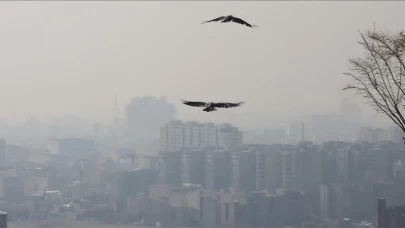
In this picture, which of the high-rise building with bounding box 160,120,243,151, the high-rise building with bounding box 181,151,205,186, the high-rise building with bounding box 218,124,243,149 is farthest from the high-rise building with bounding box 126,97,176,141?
the high-rise building with bounding box 181,151,205,186

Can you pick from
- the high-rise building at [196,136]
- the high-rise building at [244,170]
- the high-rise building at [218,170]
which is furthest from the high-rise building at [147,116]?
the high-rise building at [244,170]

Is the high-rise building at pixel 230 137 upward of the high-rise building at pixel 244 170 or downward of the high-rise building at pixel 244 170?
upward

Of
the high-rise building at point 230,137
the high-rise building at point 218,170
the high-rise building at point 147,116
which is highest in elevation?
the high-rise building at point 147,116

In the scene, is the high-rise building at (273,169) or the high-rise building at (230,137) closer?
the high-rise building at (273,169)

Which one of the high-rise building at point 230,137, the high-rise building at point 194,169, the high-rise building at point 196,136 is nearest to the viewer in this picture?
the high-rise building at point 194,169

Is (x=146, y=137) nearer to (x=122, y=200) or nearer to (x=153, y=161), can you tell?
(x=153, y=161)

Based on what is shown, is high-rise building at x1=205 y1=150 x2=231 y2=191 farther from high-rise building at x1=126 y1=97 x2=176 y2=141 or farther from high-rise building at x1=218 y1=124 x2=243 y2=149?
high-rise building at x1=126 y1=97 x2=176 y2=141

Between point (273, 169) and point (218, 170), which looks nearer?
point (273, 169)

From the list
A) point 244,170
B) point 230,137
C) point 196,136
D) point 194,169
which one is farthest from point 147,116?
point 244,170

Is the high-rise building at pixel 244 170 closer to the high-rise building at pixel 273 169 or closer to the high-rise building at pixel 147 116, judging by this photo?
the high-rise building at pixel 273 169

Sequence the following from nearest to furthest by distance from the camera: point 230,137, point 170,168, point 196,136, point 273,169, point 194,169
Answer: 1. point 273,169
2. point 194,169
3. point 170,168
4. point 230,137
5. point 196,136

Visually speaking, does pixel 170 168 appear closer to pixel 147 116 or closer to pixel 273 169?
pixel 273 169

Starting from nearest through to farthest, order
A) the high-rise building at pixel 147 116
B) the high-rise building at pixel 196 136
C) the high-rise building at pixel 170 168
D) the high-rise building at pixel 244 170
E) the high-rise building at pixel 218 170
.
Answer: the high-rise building at pixel 244 170 → the high-rise building at pixel 218 170 → the high-rise building at pixel 170 168 → the high-rise building at pixel 196 136 → the high-rise building at pixel 147 116
